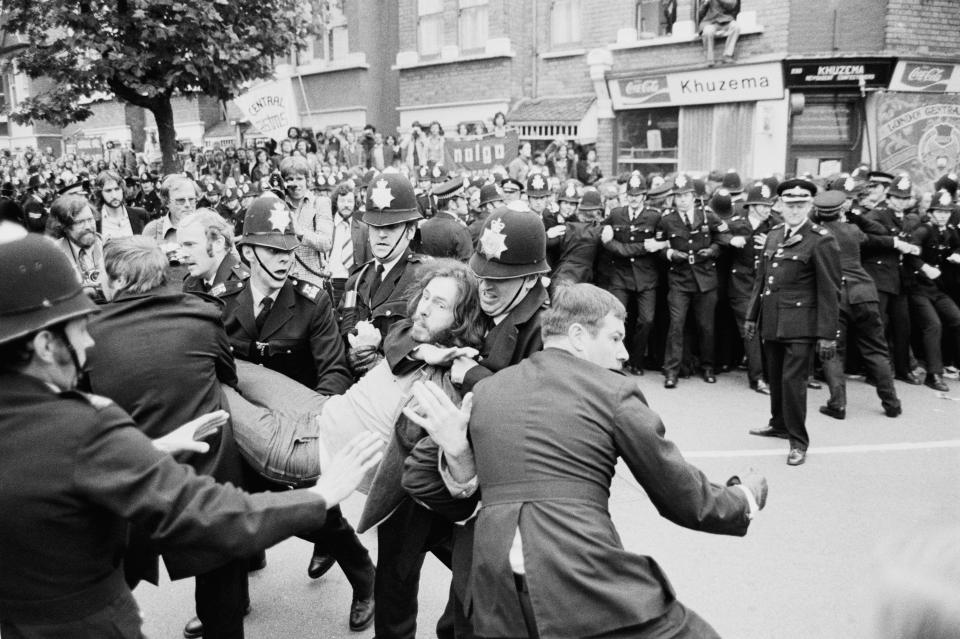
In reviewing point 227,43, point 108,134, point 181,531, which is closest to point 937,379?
point 181,531

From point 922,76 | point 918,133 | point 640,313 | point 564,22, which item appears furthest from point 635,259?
point 564,22

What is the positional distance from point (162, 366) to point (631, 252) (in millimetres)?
6594

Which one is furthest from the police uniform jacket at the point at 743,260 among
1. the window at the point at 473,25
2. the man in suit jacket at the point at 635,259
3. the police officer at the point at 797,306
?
the window at the point at 473,25

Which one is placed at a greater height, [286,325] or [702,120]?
[702,120]

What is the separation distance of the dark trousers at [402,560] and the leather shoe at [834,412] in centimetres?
516

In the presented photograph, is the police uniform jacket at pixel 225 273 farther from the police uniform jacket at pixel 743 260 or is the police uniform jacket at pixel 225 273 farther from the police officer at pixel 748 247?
the police uniform jacket at pixel 743 260

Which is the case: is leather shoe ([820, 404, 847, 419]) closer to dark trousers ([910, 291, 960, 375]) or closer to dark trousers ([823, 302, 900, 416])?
dark trousers ([823, 302, 900, 416])

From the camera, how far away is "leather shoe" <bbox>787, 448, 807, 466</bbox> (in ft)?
20.1

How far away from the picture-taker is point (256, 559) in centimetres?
455

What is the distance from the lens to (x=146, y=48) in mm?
11500

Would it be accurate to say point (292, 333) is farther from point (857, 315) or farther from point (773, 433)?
point (857, 315)

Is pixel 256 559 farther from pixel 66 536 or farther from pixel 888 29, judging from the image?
pixel 888 29

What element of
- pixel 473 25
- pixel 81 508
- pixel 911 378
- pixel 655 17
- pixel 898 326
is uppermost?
pixel 473 25

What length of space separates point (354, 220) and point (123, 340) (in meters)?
5.24
